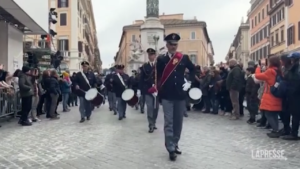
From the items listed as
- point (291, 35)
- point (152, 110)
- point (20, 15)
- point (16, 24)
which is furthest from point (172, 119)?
point (291, 35)

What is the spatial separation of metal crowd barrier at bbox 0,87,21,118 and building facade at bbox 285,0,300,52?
30910 mm

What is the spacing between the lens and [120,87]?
13.8 meters

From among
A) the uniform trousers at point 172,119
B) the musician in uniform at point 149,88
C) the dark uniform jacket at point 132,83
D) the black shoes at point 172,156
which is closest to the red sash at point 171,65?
the uniform trousers at point 172,119

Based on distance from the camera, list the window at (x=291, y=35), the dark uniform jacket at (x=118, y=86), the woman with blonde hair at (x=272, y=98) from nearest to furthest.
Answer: the woman with blonde hair at (x=272, y=98), the dark uniform jacket at (x=118, y=86), the window at (x=291, y=35)

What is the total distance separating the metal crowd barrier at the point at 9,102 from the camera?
12.1 m

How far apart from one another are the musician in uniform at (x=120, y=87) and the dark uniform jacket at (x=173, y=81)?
19.8 ft

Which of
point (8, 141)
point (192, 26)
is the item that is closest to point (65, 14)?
point (192, 26)

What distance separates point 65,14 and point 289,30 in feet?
95.8

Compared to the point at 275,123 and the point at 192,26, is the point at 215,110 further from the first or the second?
the point at 192,26

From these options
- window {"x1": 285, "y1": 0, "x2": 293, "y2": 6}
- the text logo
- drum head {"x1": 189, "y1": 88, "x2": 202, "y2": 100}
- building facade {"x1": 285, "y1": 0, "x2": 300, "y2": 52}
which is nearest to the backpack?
the text logo

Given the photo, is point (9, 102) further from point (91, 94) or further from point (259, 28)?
point (259, 28)

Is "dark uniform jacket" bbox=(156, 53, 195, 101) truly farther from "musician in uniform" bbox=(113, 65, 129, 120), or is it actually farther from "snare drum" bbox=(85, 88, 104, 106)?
"musician in uniform" bbox=(113, 65, 129, 120)

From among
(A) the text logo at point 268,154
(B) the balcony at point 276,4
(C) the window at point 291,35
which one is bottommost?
(A) the text logo at point 268,154

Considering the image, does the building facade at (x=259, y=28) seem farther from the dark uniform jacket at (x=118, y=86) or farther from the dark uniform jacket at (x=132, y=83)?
the dark uniform jacket at (x=118, y=86)
